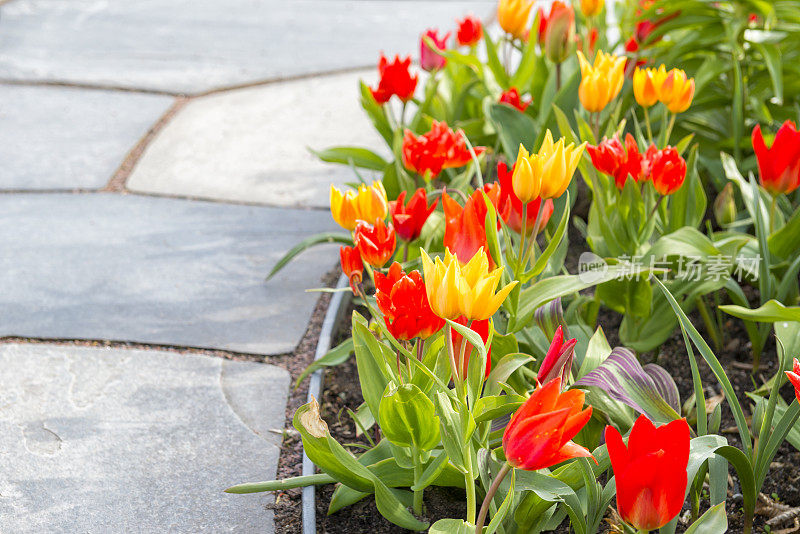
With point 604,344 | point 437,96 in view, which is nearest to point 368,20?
point 437,96

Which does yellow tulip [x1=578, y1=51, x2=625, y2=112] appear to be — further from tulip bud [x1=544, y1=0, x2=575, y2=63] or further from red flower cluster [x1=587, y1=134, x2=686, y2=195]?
tulip bud [x1=544, y1=0, x2=575, y2=63]

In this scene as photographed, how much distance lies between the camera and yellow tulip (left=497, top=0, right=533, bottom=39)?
227cm

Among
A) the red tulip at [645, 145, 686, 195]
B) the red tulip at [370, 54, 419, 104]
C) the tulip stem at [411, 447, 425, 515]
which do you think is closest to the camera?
the tulip stem at [411, 447, 425, 515]

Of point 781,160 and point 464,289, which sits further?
point 781,160

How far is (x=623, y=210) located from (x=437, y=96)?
0.95 meters

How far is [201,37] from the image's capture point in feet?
13.7

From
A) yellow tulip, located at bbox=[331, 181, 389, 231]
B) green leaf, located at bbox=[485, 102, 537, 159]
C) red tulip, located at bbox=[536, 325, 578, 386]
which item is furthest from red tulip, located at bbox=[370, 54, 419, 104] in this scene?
red tulip, located at bbox=[536, 325, 578, 386]

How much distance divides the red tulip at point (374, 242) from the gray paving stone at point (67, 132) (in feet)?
5.39

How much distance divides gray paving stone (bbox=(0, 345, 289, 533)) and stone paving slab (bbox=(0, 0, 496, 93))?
1956 millimetres

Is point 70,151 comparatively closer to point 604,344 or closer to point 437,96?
point 437,96

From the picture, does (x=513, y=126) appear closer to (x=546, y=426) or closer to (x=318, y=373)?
(x=318, y=373)

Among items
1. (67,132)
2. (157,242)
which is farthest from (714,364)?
(67,132)

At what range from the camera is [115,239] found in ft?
7.73

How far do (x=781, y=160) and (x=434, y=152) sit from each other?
2.14 feet
